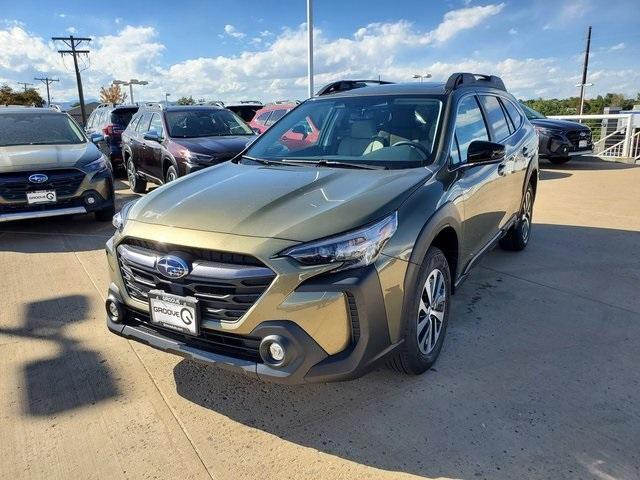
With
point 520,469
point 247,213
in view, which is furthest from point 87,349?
point 520,469

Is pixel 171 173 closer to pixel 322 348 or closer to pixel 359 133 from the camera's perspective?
pixel 359 133

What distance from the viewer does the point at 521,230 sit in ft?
17.8

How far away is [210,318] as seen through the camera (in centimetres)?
247

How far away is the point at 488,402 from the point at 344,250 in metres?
1.24

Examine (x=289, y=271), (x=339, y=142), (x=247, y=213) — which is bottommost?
(x=289, y=271)

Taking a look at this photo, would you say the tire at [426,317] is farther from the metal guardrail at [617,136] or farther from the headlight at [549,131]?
the metal guardrail at [617,136]

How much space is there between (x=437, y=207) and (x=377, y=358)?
37.8 inches

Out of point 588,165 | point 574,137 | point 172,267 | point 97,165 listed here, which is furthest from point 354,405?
point 588,165

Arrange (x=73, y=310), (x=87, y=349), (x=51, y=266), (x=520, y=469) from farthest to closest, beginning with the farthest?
1. (x=51, y=266)
2. (x=73, y=310)
3. (x=87, y=349)
4. (x=520, y=469)

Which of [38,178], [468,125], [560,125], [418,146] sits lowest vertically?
[38,178]

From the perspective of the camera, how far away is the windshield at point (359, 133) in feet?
11.0

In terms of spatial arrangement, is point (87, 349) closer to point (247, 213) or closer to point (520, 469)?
point (247, 213)

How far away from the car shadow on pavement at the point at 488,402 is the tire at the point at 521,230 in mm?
1338

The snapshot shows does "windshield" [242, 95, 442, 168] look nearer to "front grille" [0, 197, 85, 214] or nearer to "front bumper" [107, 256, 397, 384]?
"front bumper" [107, 256, 397, 384]
